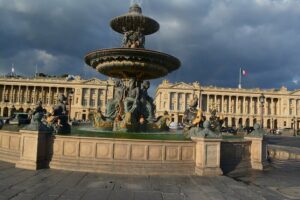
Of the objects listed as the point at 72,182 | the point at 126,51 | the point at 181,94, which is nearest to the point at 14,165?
the point at 72,182

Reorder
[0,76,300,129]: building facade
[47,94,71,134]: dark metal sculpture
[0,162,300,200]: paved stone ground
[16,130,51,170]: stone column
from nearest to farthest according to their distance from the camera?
1. [0,162,300,200]: paved stone ground
2. [16,130,51,170]: stone column
3. [47,94,71,134]: dark metal sculpture
4. [0,76,300,129]: building facade

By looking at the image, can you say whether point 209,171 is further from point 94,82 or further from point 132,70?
point 94,82

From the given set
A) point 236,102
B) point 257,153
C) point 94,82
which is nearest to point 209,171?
point 257,153

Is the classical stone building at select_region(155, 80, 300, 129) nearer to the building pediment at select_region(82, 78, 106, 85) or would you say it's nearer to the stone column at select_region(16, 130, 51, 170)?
the building pediment at select_region(82, 78, 106, 85)

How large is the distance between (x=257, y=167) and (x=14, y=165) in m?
8.56

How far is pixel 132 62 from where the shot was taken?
14633 mm

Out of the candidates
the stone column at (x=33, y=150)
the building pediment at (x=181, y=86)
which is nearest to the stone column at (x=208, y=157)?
the stone column at (x=33, y=150)

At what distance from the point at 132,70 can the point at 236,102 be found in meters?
109

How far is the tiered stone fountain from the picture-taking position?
14.5 m

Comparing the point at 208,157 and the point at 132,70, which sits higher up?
the point at 132,70

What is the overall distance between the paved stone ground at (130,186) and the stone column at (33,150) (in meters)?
0.32

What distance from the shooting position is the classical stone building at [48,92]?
377 feet

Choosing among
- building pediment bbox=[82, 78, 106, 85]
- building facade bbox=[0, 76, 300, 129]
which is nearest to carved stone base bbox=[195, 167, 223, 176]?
building facade bbox=[0, 76, 300, 129]

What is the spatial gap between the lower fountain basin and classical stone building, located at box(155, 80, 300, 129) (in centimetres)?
9910
